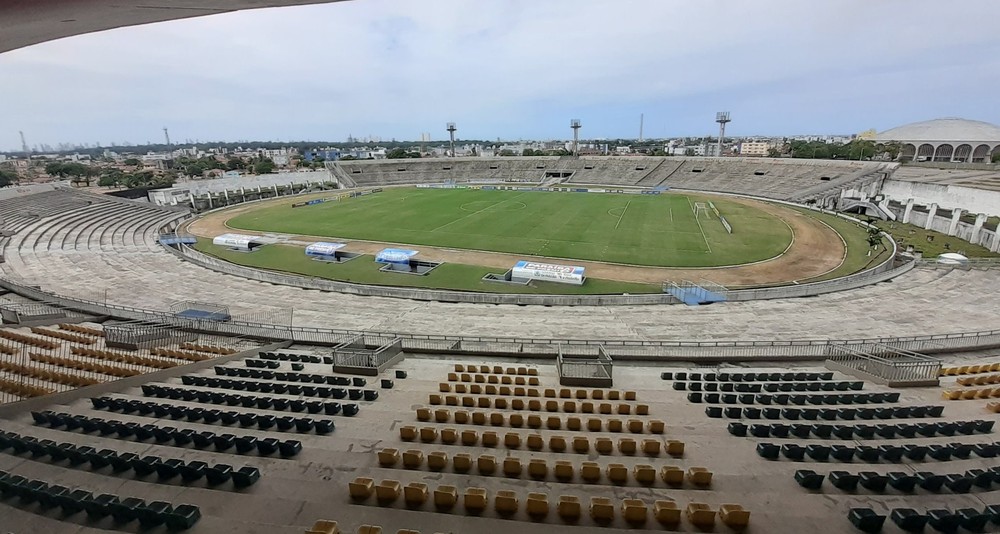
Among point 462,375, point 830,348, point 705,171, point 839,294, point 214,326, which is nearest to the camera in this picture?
point 462,375

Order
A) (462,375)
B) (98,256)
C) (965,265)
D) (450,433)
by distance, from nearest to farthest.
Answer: (450,433) → (462,375) → (965,265) → (98,256)

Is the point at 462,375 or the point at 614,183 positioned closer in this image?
the point at 462,375

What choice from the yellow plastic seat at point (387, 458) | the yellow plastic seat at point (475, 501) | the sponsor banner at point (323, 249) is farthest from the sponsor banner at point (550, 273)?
the yellow plastic seat at point (475, 501)

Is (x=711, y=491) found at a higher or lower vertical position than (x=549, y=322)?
higher

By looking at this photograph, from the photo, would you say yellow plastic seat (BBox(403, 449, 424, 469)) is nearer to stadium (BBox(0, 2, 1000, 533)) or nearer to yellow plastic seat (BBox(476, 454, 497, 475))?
stadium (BBox(0, 2, 1000, 533))

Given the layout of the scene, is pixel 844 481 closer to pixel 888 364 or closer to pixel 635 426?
pixel 635 426

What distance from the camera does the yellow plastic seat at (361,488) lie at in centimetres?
831

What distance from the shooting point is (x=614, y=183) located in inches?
3848

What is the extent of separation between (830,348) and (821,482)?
12.1 metres

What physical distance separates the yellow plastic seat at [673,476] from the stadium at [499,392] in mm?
32

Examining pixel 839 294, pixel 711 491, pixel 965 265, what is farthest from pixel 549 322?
pixel 965 265

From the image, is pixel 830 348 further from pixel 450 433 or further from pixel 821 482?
pixel 450 433

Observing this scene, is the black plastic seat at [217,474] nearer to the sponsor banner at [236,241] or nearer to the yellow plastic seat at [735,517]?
the yellow plastic seat at [735,517]

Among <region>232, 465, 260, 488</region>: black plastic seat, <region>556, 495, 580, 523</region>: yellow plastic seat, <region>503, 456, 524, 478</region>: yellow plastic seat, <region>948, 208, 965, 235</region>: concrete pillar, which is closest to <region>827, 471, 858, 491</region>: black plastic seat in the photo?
<region>556, 495, 580, 523</region>: yellow plastic seat
